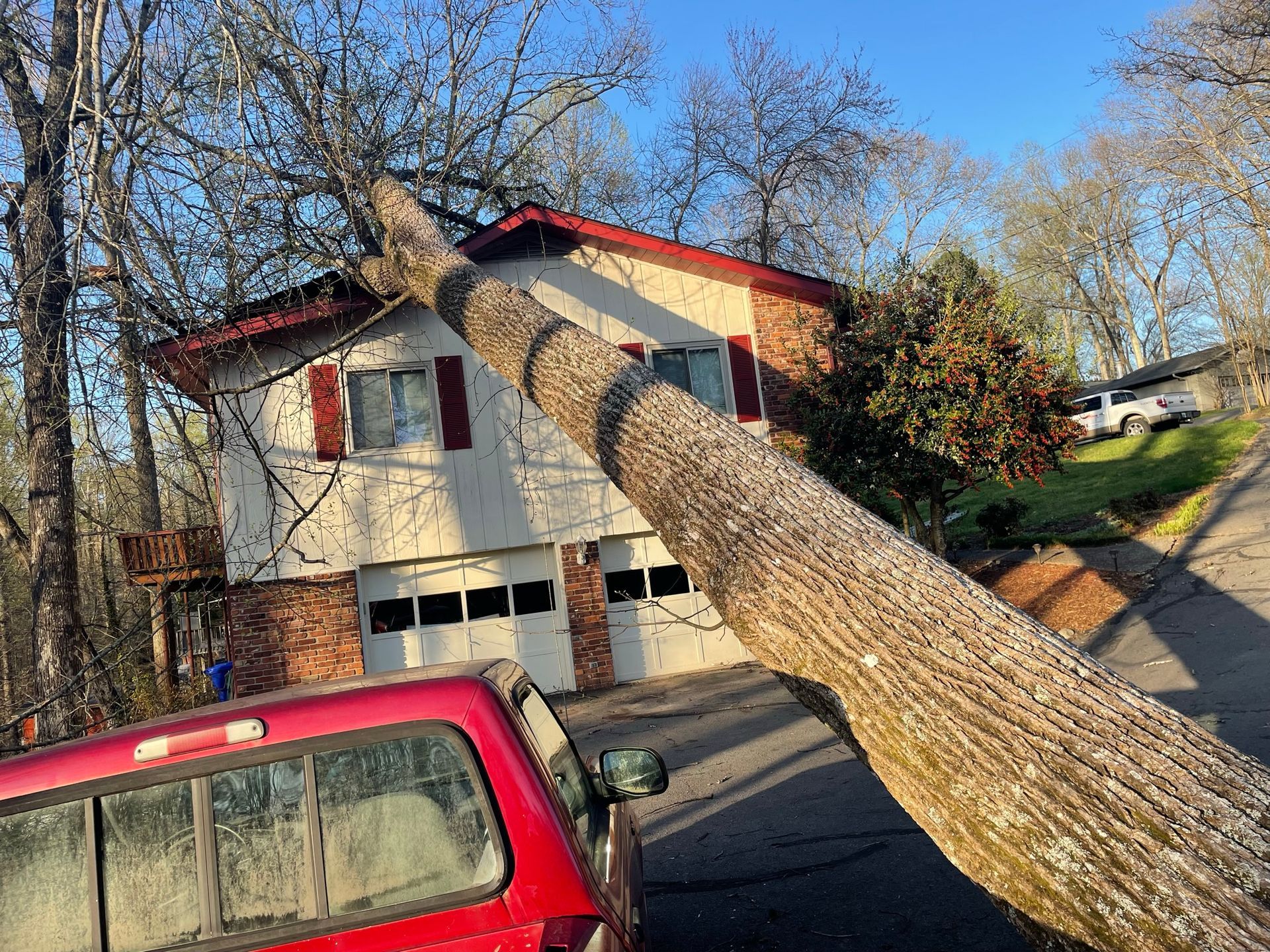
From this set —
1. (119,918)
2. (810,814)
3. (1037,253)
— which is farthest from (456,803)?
(1037,253)

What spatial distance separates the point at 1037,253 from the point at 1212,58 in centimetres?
2997

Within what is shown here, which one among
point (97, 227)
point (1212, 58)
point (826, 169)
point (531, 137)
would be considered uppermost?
point (826, 169)

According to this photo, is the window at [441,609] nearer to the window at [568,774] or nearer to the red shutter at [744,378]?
the red shutter at [744,378]

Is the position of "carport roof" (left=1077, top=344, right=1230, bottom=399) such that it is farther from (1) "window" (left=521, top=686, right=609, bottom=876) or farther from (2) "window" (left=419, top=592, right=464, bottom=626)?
(1) "window" (left=521, top=686, right=609, bottom=876)

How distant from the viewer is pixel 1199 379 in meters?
36.8

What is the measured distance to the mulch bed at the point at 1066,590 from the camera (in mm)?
10445

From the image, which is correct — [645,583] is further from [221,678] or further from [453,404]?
[221,678]

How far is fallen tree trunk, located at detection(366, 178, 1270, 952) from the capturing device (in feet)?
6.32

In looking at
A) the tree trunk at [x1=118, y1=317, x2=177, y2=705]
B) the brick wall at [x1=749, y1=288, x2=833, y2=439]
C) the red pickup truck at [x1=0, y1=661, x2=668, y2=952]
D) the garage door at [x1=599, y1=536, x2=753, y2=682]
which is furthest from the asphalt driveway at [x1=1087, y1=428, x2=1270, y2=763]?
the tree trunk at [x1=118, y1=317, x2=177, y2=705]

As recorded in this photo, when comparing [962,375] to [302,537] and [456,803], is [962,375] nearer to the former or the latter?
[302,537]

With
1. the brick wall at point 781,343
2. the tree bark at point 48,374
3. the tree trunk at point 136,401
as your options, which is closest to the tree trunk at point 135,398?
the tree trunk at point 136,401

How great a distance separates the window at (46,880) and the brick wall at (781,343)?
37.8ft

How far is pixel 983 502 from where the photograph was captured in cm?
2120

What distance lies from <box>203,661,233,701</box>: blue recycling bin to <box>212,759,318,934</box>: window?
1061 cm
